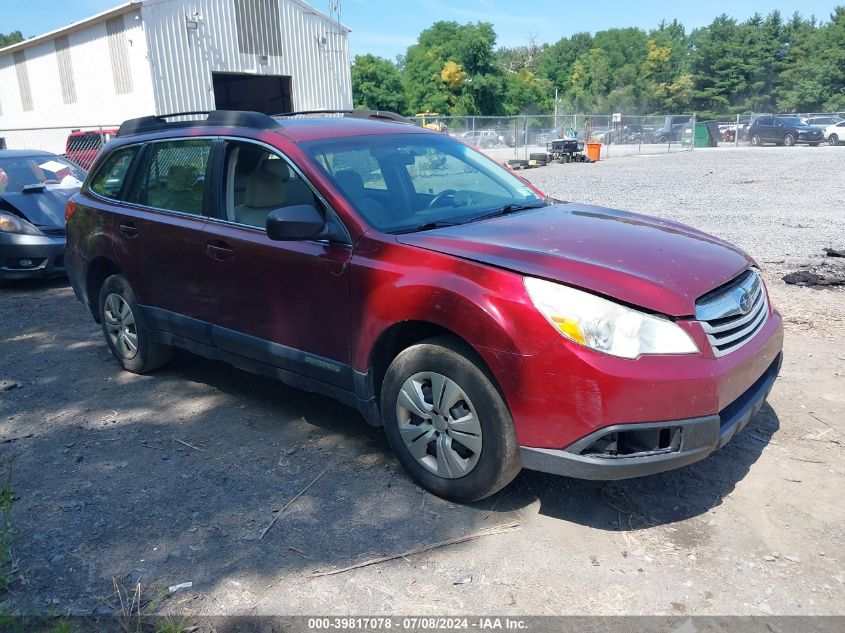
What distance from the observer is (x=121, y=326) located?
5527 millimetres

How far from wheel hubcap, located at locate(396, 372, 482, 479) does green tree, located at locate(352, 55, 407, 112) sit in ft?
229

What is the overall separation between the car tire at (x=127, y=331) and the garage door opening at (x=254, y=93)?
26.3 m

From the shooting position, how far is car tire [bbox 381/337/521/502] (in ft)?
10.5

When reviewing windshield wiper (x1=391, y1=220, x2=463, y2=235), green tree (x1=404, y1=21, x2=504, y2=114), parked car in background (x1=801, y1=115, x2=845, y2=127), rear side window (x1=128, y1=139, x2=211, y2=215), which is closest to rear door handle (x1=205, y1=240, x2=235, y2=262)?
rear side window (x1=128, y1=139, x2=211, y2=215)

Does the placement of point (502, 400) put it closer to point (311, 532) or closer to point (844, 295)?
point (311, 532)

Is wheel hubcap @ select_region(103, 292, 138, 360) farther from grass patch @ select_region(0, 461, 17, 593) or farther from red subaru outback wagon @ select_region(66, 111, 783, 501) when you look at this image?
grass patch @ select_region(0, 461, 17, 593)

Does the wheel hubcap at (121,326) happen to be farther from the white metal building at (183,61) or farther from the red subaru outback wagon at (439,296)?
the white metal building at (183,61)

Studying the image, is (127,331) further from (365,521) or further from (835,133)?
(835,133)

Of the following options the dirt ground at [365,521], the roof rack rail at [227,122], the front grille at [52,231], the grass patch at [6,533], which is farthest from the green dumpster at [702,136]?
the grass patch at [6,533]

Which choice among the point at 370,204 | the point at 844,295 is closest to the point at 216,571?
the point at 370,204

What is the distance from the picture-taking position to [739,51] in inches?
3174

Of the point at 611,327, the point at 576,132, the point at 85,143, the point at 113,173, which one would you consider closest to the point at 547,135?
the point at 576,132

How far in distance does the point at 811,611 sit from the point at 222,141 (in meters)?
3.98

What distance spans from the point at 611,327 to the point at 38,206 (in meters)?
8.36
